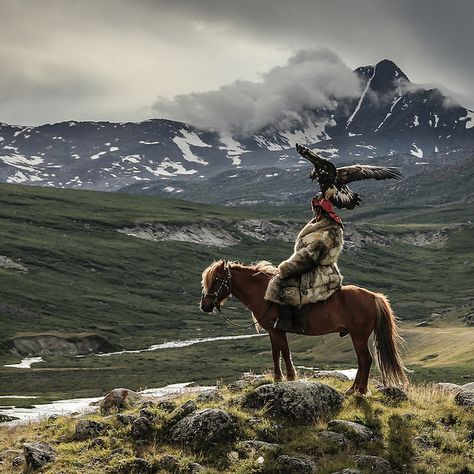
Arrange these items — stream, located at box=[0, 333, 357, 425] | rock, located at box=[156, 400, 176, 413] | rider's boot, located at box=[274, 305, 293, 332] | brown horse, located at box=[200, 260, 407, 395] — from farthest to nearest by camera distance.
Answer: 1. stream, located at box=[0, 333, 357, 425]
2. rider's boot, located at box=[274, 305, 293, 332]
3. brown horse, located at box=[200, 260, 407, 395]
4. rock, located at box=[156, 400, 176, 413]

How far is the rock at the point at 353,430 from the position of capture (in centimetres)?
1667

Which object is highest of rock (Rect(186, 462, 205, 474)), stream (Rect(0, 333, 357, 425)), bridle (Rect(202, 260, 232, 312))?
bridle (Rect(202, 260, 232, 312))

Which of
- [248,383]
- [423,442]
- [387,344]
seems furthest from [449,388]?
[248,383]

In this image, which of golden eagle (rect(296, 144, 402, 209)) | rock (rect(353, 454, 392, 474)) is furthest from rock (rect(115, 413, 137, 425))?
golden eagle (rect(296, 144, 402, 209))

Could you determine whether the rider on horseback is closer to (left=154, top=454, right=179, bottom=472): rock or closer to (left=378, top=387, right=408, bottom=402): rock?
(left=378, top=387, right=408, bottom=402): rock

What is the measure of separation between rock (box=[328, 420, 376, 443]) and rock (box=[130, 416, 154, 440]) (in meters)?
4.23

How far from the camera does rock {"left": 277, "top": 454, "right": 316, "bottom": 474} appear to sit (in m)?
15.3

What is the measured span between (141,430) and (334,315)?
577cm

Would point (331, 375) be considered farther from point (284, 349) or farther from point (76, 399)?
point (76, 399)

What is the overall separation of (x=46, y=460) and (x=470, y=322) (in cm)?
15005

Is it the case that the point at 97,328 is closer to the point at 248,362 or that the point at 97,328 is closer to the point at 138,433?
the point at 248,362

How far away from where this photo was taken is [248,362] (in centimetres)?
14525

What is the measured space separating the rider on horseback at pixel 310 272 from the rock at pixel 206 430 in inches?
139

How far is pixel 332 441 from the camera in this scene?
16375 mm
